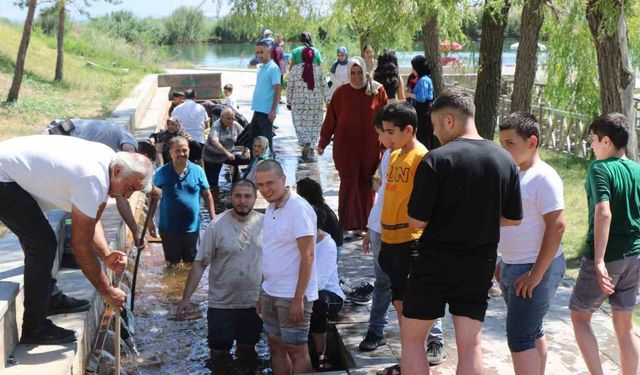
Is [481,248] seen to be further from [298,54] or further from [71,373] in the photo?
[298,54]

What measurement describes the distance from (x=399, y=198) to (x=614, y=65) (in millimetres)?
3696

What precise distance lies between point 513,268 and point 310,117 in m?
8.31

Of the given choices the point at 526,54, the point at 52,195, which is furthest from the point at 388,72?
the point at 52,195

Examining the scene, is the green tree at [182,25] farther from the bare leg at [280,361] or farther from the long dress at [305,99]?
the bare leg at [280,361]

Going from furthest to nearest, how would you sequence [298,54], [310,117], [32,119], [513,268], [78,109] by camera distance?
[78,109]
[32,119]
[298,54]
[310,117]
[513,268]

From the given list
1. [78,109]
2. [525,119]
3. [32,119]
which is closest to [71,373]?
[525,119]

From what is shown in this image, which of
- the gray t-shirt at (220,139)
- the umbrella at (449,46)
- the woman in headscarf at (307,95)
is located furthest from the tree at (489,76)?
the gray t-shirt at (220,139)

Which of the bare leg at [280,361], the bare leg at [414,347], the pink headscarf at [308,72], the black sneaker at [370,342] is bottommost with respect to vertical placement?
the bare leg at [280,361]

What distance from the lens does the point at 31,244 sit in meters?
5.03

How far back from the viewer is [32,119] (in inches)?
621

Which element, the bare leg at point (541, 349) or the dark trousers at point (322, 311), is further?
the dark trousers at point (322, 311)

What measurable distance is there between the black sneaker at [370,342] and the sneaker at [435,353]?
0.41 m

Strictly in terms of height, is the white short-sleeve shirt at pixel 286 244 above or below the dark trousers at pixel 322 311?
above

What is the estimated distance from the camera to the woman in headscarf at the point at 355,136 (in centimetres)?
844
